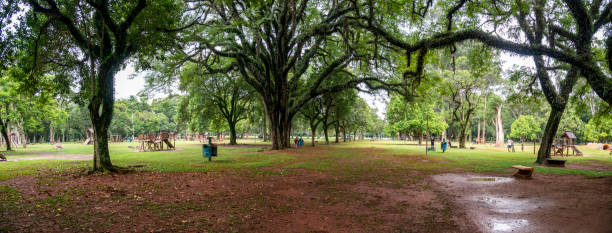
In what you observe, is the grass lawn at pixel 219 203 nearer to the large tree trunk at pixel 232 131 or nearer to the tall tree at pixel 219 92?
the tall tree at pixel 219 92

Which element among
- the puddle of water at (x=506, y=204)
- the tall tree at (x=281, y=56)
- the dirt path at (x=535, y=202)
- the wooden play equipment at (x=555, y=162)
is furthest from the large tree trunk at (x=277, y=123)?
the puddle of water at (x=506, y=204)

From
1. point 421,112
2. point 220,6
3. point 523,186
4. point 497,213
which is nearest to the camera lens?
point 497,213

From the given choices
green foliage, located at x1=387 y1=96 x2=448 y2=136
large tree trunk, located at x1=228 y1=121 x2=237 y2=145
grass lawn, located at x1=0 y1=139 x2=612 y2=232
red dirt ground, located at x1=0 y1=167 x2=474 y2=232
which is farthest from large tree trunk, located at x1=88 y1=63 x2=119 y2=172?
green foliage, located at x1=387 y1=96 x2=448 y2=136

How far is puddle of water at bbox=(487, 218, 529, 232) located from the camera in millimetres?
4965

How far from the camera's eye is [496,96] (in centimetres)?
4188

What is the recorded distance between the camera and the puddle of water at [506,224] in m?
4.96

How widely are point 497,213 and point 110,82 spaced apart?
12.7m

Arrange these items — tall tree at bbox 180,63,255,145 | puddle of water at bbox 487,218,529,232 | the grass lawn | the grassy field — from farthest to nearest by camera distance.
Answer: tall tree at bbox 180,63,255,145 < the grassy field < the grass lawn < puddle of water at bbox 487,218,529,232

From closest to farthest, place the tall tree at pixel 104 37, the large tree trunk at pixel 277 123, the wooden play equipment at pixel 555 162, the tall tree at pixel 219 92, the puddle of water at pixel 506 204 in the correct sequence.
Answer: the puddle of water at pixel 506 204
the tall tree at pixel 104 37
the wooden play equipment at pixel 555 162
the large tree trunk at pixel 277 123
the tall tree at pixel 219 92

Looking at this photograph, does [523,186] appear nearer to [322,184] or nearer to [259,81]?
[322,184]

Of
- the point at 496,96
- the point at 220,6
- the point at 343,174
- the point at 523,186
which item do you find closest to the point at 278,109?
the point at 220,6

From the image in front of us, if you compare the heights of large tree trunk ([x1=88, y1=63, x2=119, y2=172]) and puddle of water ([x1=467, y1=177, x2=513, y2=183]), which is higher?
large tree trunk ([x1=88, y1=63, x2=119, y2=172])

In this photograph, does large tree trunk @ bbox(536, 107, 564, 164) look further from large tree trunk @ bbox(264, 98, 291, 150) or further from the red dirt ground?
large tree trunk @ bbox(264, 98, 291, 150)

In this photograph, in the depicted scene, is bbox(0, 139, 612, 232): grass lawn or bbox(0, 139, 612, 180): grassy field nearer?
bbox(0, 139, 612, 232): grass lawn
